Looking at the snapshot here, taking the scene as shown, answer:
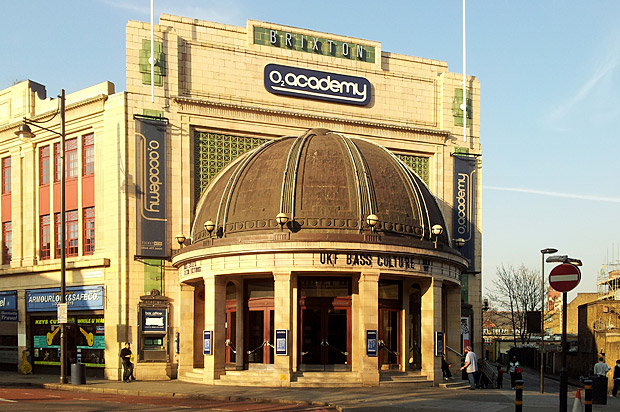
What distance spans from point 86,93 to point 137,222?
811 cm

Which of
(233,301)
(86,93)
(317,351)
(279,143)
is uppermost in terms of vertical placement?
(86,93)

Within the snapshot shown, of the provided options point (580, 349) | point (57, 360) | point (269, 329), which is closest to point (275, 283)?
point (269, 329)

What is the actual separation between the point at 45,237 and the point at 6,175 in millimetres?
5752

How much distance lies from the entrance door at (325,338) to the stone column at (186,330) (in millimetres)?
6299

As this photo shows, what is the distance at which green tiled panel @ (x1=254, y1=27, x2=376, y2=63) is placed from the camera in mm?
42312

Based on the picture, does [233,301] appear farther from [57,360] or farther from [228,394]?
[57,360]

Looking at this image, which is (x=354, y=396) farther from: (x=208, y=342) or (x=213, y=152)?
(x=213, y=152)

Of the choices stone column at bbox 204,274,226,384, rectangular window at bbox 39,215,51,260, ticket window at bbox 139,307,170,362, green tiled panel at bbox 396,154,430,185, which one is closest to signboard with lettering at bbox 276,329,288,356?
stone column at bbox 204,274,226,384

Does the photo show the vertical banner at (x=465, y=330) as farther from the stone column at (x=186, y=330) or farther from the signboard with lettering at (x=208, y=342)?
the signboard with lettering at (x=208, y=342)

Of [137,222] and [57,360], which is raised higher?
[137,222]

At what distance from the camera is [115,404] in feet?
79.3

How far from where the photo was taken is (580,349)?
57.2 meters

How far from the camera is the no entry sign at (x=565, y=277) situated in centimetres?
1808

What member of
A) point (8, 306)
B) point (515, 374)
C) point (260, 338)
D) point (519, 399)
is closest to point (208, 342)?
point (260, 338)
